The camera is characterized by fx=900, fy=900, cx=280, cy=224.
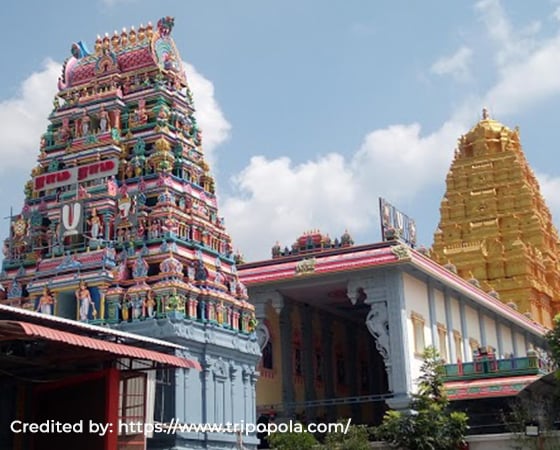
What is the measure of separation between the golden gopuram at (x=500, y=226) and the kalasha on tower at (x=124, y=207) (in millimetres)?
34088

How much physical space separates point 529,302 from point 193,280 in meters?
37.4

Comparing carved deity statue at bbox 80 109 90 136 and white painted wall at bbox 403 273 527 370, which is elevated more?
carved deity statue at bbox 80 109 90 136

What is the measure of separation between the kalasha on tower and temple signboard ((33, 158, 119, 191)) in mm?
40

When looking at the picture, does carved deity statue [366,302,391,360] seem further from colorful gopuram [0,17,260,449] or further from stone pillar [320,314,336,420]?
stone pillar [320,314,336,420]

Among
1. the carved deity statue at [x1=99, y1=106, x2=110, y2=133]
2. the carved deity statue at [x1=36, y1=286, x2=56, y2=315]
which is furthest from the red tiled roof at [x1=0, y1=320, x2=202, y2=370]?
the carved deity statue at [x1=99, y1=106, x2=110, y2=133]

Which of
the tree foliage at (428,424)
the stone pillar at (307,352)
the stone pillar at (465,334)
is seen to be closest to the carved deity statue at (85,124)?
the stone pillar at (307,352)

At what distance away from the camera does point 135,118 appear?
107 feet

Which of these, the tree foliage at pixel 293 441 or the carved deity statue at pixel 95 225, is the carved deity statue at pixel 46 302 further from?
the tree foliage at pixel 293 441

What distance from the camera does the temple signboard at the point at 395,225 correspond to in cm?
3762

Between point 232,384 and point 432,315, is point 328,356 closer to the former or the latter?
point 432,315

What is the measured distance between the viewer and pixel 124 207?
3044cm

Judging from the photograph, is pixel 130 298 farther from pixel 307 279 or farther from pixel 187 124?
pixel 307 279

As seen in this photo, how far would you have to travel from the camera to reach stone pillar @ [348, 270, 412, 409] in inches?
1357

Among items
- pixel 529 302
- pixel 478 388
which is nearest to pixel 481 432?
pixel 478 388
